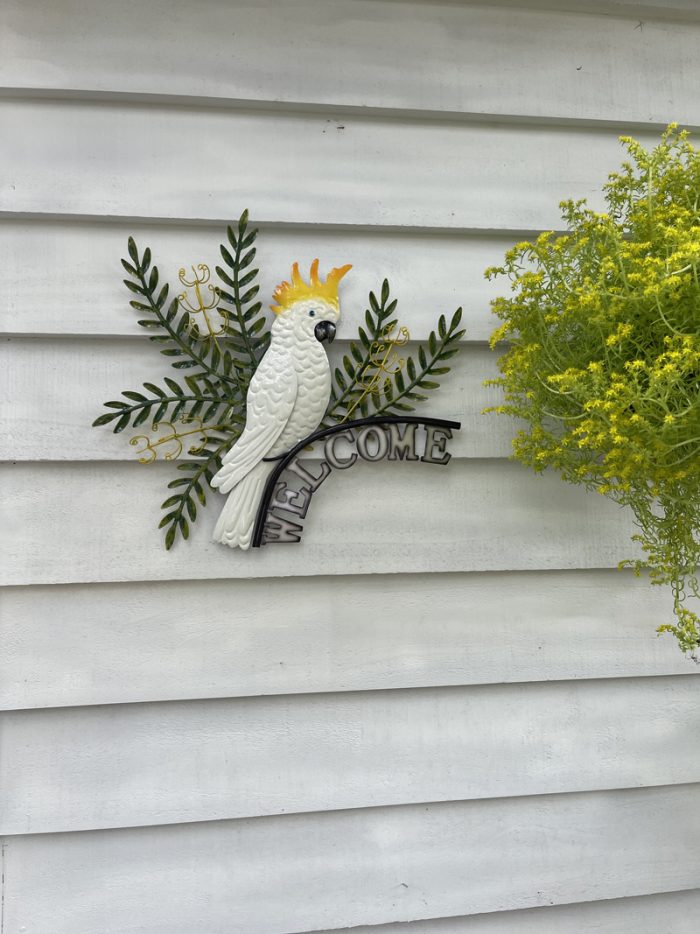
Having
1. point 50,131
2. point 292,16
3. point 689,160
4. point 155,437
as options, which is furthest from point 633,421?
point 50,131

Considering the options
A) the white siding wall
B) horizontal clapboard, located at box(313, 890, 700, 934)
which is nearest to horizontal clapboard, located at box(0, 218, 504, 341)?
the white siding wall

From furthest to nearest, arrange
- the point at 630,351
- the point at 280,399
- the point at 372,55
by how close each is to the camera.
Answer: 1. the point at 372,55
2. the point at 280,399
3. the point at 630,351

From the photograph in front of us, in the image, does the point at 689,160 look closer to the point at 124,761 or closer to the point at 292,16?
the point at 292,16

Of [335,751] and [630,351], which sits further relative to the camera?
[335,751]

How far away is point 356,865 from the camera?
1.21 metres

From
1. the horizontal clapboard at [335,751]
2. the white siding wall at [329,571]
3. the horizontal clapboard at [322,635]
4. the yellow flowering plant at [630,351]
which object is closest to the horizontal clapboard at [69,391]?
the white siding wall at [329,571]

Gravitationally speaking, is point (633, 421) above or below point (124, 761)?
above

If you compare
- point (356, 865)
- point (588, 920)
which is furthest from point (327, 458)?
point (588, 920)

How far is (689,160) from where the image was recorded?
40.6 inches

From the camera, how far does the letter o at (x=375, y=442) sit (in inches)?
47.3

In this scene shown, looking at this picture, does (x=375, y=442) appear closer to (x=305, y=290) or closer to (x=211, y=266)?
(x=305, y=290)

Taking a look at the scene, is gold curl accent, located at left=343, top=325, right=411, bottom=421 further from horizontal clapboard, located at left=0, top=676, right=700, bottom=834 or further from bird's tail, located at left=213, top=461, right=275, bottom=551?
horizontal clapboard, located at left=0, top=676, right=700, bottom=834

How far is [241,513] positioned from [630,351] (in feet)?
2.08

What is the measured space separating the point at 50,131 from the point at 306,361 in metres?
0.57
